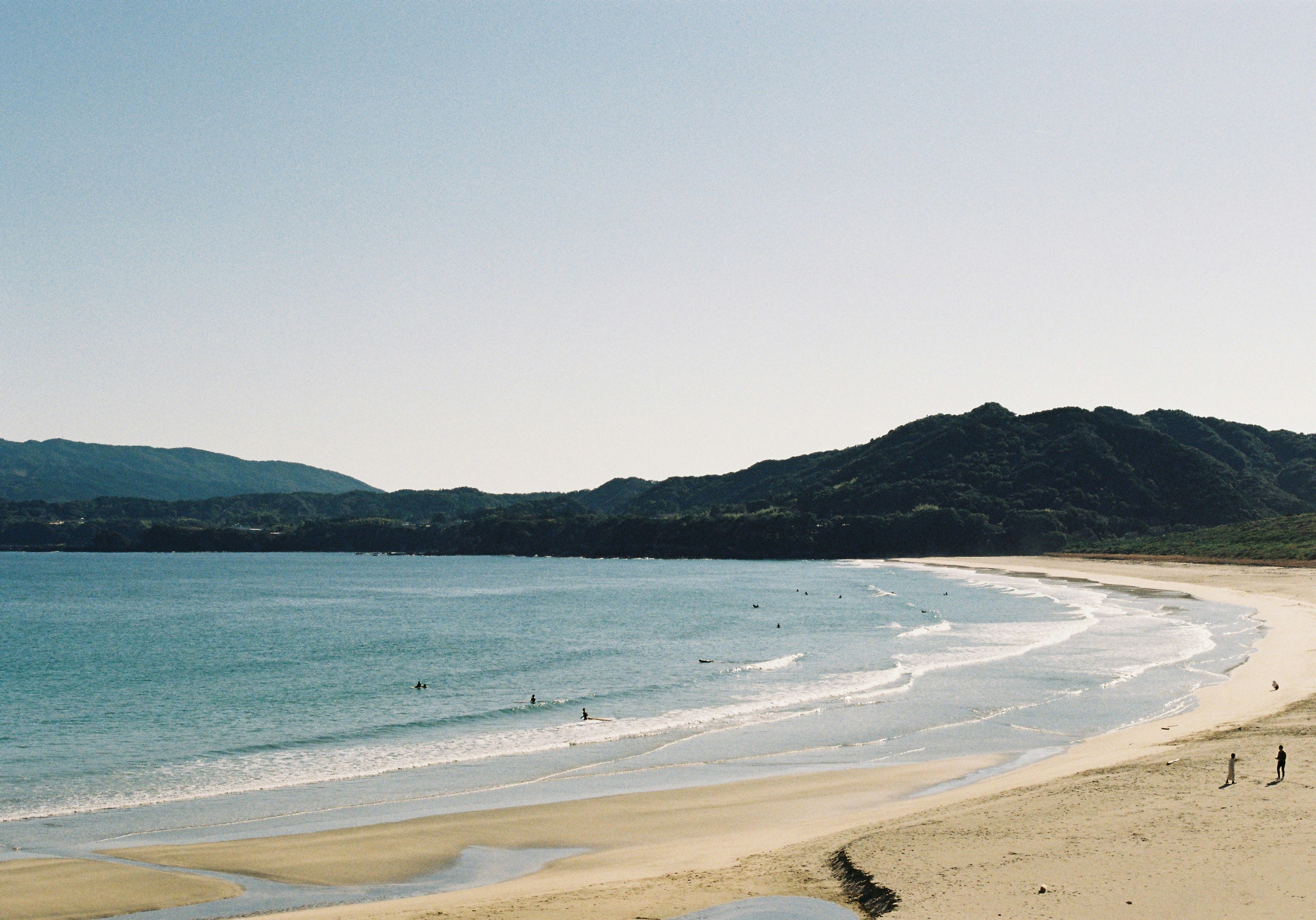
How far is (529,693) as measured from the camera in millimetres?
39281

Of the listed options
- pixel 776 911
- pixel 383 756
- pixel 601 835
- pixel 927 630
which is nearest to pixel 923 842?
pixel 776 911

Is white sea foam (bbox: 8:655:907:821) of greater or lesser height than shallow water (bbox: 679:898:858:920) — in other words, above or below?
below

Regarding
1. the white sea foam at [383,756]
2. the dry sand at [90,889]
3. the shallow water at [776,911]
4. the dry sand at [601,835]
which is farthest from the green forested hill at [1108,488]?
the dry sand at [90,889]

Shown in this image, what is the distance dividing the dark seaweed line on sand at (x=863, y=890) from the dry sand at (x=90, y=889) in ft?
32.7

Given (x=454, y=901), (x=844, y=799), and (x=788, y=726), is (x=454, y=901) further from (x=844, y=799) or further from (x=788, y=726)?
(x=788, y=726)

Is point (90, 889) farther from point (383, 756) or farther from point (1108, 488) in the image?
point (1108, 488)

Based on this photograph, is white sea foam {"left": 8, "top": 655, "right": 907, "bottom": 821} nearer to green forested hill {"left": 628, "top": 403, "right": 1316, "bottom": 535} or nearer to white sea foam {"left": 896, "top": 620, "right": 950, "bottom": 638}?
white sea foam {"left": 896, "top": 620, "right": 950, "bottom": 638}

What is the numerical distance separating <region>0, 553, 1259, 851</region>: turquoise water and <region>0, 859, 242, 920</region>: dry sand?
6.97ft

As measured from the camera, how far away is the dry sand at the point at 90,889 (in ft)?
50.2

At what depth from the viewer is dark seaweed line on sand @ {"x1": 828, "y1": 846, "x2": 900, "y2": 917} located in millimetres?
13312

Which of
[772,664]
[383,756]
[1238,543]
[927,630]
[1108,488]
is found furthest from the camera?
[1108,488]

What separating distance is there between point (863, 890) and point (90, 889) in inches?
501

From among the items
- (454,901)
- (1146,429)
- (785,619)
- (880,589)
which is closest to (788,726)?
(454,901)

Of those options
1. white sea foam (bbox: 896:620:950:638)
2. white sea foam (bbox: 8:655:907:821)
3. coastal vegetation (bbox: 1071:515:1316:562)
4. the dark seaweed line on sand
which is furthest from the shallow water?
coastal vegetation (bbox: 1071:515:1316:562)
